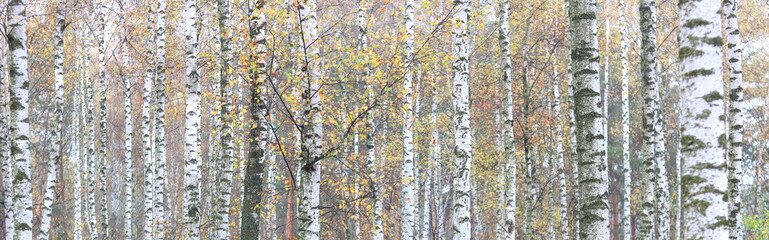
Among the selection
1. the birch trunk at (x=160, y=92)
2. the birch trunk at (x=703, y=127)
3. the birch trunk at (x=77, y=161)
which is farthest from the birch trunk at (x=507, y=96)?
the birch trunk at (x=77, y=161)

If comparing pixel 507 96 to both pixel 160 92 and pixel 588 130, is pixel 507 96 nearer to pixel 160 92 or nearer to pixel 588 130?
pixel 588 130

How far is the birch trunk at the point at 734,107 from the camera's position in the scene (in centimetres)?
1096

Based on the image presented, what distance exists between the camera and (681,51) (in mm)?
5270

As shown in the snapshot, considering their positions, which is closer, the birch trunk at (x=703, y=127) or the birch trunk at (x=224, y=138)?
the birch trunk at (x=703, y=127)

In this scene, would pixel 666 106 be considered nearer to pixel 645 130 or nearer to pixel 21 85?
pixel 645 130

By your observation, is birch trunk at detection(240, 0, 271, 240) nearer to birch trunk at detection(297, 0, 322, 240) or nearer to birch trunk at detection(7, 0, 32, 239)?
birch trunk at detection(297, 0, 322, 240)

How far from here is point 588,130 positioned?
6820 millimetres

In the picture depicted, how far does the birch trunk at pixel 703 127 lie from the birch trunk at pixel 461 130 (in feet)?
16.9

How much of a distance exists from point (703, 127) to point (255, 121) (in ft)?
20.7

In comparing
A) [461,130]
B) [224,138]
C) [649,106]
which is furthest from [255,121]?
[649,106]

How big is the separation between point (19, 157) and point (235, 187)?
934 inches

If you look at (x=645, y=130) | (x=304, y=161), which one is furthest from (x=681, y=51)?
(x=645, y=130)

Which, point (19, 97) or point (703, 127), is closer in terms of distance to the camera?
point (703, 127)

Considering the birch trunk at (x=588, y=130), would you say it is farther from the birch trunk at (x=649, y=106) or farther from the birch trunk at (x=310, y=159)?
the birch trunk at (x=649, y=106)
